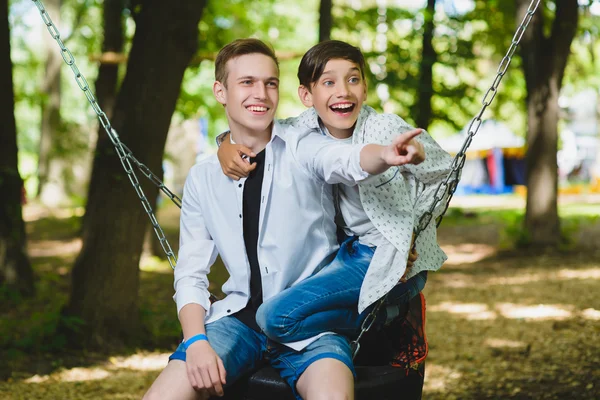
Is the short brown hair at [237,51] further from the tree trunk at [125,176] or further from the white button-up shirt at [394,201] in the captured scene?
the tree trunk at [125,176]

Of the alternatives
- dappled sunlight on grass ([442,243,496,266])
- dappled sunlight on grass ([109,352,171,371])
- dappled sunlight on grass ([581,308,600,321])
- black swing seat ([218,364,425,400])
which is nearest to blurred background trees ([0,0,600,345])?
dappled sunlight on grass ([109,352,171,371])

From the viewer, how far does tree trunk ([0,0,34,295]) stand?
629 centimetres

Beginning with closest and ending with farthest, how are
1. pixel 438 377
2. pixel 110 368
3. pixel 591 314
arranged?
pixel 438 377 → pixel 110 368 → pixel 591 314

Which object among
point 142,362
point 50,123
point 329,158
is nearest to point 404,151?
point 329,158

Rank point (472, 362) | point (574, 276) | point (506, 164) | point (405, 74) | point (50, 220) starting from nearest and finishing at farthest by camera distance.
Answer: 1. point (472, 362)
2. point (574, 276)
3. point (405, 74)
4. point (50, 220)
5. point (506, 164)

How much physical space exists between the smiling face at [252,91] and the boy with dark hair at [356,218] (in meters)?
0.11

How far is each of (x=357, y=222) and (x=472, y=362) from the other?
2.87m

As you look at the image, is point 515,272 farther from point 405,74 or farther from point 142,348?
point 142,348

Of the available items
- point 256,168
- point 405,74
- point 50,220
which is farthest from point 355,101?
point 50,220

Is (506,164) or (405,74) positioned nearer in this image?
(405,74)

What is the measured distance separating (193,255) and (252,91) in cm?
62

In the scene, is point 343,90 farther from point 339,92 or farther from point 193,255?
point 193,255

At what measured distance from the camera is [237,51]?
2635mm

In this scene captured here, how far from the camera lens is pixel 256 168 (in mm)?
2609
